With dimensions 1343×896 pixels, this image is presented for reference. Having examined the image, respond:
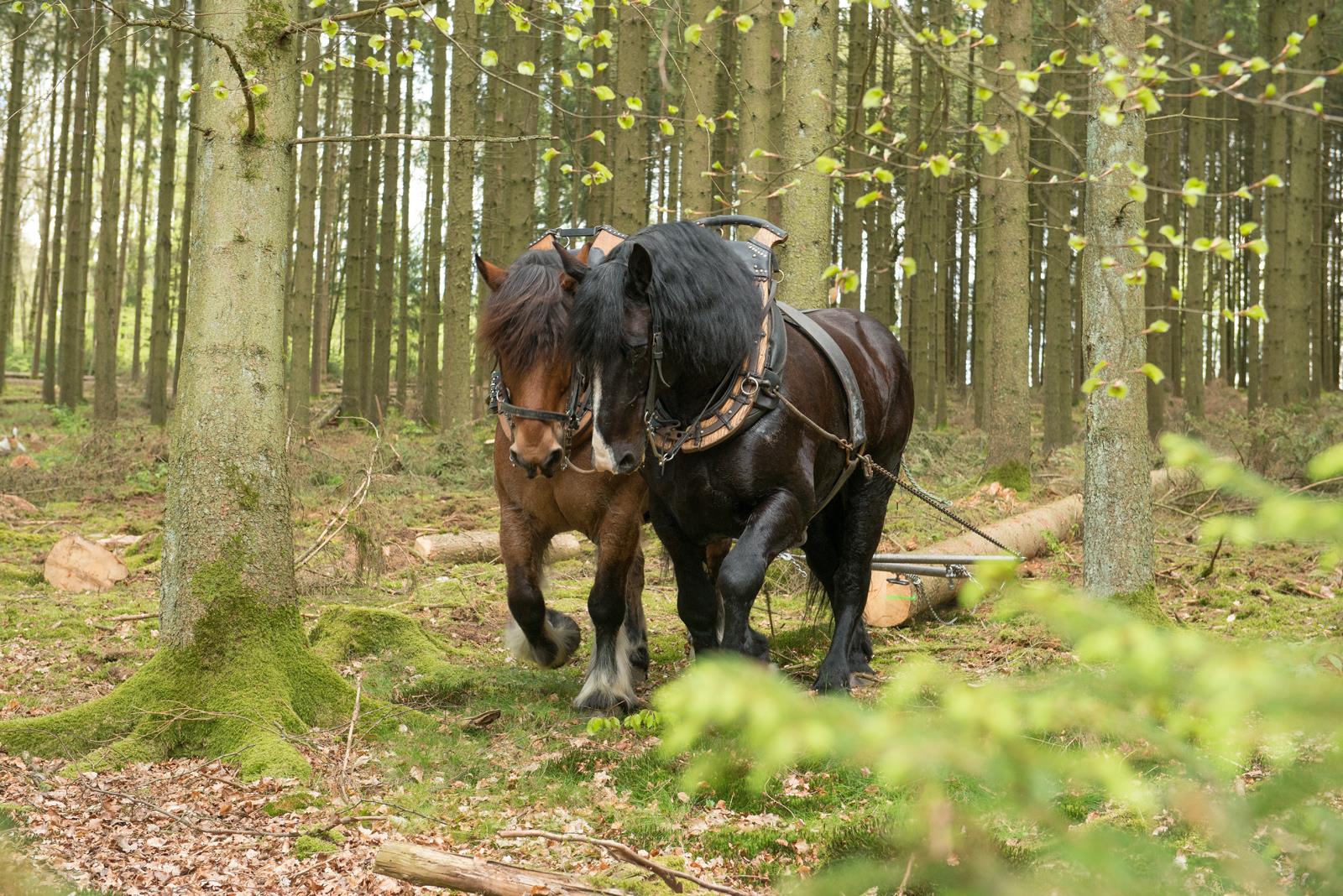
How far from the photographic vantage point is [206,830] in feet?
11.9

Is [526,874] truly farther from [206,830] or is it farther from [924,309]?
[924,309]

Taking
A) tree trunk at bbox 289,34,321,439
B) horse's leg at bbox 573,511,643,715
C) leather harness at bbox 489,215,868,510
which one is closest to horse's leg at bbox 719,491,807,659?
leather harness at bbox 489,215,868,510

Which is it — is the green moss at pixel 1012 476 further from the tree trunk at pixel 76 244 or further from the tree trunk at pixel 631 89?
the tree trunk at pixel 76 244

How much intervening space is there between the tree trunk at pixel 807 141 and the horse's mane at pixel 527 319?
10.00ft

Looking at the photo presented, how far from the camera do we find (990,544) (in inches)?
326

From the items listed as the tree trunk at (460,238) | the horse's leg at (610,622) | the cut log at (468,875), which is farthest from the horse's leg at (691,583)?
the tree trunk at (460,238)

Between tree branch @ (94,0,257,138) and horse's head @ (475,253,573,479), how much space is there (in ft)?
4.39

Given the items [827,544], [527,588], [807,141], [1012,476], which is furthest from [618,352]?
[1012,476]

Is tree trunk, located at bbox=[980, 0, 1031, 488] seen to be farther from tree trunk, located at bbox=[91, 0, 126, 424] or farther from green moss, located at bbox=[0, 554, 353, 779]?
tree trunk, located at bbox=[91, 0, 126, 424]

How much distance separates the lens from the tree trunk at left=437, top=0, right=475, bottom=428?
590 inches

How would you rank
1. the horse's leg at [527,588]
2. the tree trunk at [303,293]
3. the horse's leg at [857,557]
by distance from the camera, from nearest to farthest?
1. the horse's leg at [527,588]
2. the horse's leg at [857,557]
3. the tree trunk at [303,293]

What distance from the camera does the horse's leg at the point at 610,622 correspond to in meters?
5.27

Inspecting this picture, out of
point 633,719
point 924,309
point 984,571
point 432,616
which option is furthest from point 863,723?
point 924,309

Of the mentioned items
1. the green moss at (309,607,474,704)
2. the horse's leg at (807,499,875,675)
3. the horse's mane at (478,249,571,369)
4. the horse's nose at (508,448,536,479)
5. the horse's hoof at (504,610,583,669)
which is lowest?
the green moss at (309,607,474,704)
